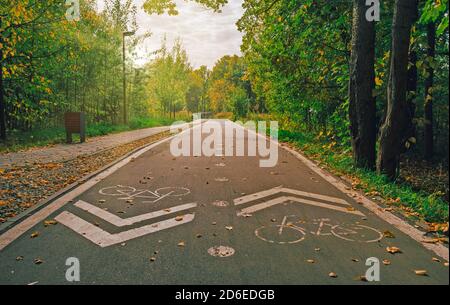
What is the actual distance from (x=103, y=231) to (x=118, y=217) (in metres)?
0.59

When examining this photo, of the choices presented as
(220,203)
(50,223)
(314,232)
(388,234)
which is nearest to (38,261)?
(50,223)

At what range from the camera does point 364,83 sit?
867 cm

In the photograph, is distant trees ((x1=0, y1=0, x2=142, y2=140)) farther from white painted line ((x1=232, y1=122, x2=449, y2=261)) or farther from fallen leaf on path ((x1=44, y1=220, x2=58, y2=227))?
white painted line ((x1=232, y1=122, x2=449, y2=261))

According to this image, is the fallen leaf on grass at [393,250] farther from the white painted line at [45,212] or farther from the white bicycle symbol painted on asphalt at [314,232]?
the white painted line at [45,212]

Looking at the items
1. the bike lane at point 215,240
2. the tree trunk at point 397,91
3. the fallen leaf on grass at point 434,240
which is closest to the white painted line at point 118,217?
the bike lane at point 215,240

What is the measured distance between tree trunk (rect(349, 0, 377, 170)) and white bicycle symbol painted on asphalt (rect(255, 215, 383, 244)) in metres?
4.20

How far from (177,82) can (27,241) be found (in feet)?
132

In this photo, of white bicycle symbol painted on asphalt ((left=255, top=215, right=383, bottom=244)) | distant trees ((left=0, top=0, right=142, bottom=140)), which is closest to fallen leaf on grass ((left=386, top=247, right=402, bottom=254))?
white bicycle symbol painted on asphalt ((left=255, top=215, right=383, bottom=244))

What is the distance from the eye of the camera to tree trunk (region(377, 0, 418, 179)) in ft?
23.3

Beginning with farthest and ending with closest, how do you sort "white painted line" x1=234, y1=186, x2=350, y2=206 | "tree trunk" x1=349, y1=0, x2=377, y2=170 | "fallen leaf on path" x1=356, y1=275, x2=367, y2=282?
"tree trunk" x1=349, y1=0, x2=377, y2=170 < "white painted line" x1=234, y1=186, x2=350, y2=206 < "fallen leaf on path" x1=356, y1=275, x2=367, y2=282

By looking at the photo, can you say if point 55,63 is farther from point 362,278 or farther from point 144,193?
point 362,278

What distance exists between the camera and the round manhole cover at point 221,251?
3.84 metres

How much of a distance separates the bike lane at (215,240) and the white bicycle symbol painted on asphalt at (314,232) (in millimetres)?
13
